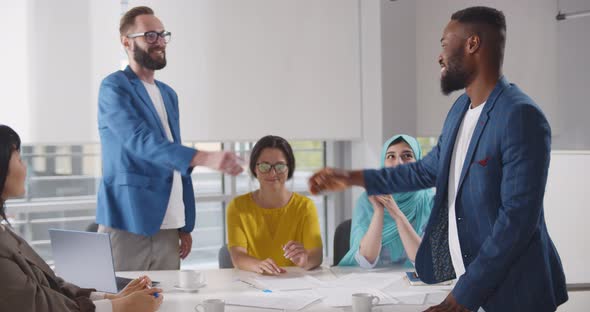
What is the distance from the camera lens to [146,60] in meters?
3.27

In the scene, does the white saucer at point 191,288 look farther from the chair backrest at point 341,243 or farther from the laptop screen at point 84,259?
the chair backrest at point 341,243

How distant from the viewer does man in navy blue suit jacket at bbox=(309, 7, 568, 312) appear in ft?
6.19

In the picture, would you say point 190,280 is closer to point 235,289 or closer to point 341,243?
point 235,289

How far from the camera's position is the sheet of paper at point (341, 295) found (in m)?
2.40

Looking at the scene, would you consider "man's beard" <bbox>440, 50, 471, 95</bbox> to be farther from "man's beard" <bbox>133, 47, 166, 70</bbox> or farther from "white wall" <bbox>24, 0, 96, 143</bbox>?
"white wall" <bbox>24, 0, 96, 143</bbox>

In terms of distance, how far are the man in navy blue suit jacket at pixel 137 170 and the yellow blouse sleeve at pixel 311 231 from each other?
0.60m

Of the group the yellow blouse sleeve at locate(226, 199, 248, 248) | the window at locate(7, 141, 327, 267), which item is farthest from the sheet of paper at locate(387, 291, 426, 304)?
the window at locate(7, 141, 327, 267)

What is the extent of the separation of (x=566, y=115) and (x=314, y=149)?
209 centimetres

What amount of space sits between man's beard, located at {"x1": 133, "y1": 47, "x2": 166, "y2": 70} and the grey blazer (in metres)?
1.36

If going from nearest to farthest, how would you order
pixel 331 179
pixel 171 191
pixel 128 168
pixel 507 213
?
pixel 507 213, pixel 331 179, pixel 128 168, pixel 171 191

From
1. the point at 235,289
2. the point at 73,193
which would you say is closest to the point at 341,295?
the point at 235,289

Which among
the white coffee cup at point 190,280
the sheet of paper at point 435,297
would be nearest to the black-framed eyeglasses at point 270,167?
the white coffee cup at point 190,280

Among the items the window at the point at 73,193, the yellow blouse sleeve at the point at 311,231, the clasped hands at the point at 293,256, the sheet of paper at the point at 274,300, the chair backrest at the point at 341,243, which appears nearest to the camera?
the sheet of paper at the point at 274,300

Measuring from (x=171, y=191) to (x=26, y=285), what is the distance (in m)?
1.45
